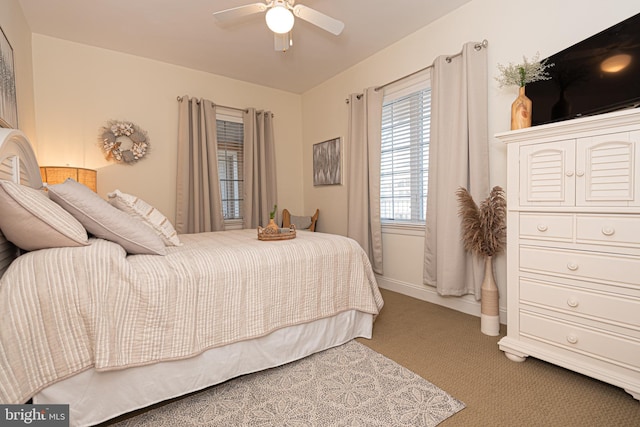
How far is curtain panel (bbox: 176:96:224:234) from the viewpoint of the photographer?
3725mm

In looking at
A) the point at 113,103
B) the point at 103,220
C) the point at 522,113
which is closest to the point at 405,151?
the point at 522,113

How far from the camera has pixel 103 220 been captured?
1.52 meters

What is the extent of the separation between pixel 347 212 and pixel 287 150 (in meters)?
1.49

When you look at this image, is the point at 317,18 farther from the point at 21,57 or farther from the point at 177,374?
the point at 21,57

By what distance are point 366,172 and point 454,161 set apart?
110 centimetres

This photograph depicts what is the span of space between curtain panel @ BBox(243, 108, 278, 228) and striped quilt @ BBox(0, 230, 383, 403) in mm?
2281

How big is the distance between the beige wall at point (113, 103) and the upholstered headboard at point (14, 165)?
1337 millimetres

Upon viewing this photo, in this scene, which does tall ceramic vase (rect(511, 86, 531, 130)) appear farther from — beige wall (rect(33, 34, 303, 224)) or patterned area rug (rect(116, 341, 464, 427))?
beige wall (rect(33, 34, 303, 224))

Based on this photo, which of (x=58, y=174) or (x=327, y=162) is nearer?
(x=58, y=174)

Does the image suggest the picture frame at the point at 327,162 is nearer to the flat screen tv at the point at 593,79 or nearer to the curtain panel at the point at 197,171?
the curtain panel at the point at 197,171

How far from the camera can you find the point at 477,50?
101 inches

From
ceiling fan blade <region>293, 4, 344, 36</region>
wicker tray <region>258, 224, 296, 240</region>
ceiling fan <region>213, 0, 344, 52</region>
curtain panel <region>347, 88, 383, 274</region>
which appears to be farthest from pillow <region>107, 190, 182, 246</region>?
curtain panel <region>347, 88, 383, 274</region>

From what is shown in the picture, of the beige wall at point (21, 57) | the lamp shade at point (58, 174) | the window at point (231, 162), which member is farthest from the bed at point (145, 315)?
the window at point (231, 162)

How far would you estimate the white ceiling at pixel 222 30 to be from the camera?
265cm
